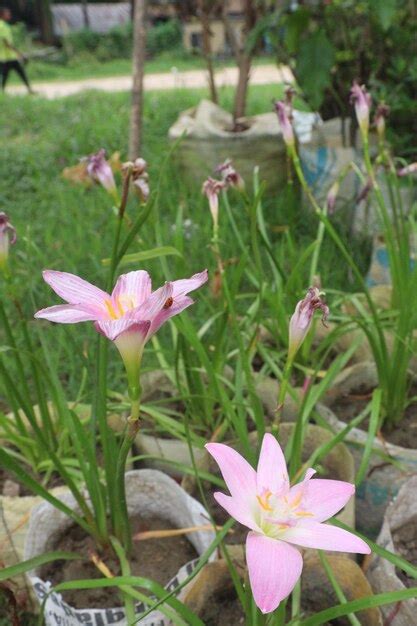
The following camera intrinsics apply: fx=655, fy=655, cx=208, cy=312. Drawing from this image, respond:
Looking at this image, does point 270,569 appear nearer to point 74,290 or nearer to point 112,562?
point 74,290

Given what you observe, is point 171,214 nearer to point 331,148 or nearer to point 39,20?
point 331,148

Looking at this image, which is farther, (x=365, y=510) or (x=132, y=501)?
(x=365, y=510)

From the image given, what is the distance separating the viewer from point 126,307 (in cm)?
62

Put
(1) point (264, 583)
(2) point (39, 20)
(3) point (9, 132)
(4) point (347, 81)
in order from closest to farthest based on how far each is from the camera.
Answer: (1) point (264, 583) < (4) point (347, 81) < (3) point (9, 132) < (2) point (39, 20)

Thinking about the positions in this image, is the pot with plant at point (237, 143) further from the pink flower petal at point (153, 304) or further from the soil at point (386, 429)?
the pink flower petal at point (153, 304)

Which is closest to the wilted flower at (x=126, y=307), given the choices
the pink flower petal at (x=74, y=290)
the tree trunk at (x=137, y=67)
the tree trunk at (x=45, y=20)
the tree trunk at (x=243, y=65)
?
the pink flower petal at (x=74, y=290)

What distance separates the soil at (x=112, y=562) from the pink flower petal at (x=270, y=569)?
1.61ft

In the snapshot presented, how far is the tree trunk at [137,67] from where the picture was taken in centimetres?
216

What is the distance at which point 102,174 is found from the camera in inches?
40.3

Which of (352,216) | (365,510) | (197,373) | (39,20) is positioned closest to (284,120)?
(197,373)

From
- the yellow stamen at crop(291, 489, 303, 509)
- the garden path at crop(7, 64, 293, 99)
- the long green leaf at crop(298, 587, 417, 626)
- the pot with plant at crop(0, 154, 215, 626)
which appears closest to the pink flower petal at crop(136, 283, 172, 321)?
the pot with plant at crop(0, 154, 215, 626)

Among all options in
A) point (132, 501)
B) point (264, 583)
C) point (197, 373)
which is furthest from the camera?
point (197, 373)

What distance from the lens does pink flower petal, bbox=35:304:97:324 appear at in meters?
0.57

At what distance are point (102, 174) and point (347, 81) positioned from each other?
169 cm
